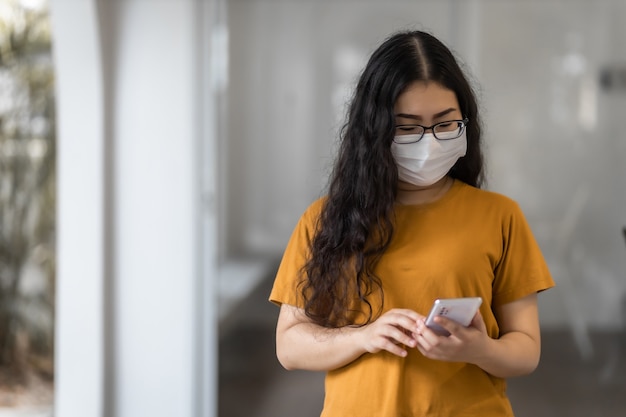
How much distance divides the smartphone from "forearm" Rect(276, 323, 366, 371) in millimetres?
146

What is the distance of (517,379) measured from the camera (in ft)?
10.9

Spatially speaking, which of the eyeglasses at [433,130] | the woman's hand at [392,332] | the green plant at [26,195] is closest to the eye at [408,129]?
the eyeglasses at [433,130]

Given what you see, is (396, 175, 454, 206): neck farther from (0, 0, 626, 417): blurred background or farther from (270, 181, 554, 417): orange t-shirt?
(0, 0, 626, 417): blurred background

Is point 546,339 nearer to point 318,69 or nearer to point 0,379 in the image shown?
point 318,69

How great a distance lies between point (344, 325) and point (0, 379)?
376cm

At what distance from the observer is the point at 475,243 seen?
1347 mm

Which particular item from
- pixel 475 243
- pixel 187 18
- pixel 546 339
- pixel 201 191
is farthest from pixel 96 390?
pixel 475 243

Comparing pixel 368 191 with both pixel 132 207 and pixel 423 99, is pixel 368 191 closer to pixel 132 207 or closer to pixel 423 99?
pixel 423 99

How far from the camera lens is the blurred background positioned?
307 cm

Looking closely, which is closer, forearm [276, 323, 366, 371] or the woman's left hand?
the woman's left hand

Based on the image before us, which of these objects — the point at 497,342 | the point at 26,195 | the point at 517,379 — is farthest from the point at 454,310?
the point at 26,195

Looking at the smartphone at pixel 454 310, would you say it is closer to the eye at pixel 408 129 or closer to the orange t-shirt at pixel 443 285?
the orange t-shirt at pixel 443 285

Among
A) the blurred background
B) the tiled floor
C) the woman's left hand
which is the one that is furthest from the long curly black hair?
the tiled floor

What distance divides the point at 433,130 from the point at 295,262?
0.35 meters
